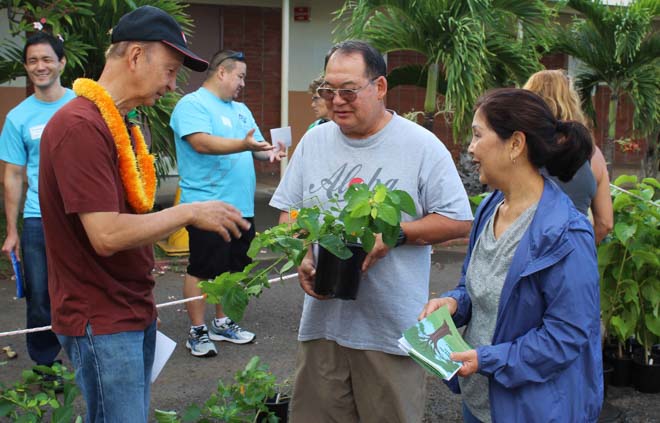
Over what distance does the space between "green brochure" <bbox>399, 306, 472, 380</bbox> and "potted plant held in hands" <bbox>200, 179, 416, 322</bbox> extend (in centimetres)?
45

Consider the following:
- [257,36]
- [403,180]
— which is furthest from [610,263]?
[257,36]

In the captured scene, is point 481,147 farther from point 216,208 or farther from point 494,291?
point 216,208

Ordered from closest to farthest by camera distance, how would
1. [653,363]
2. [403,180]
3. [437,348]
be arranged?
[437,348] < [403,180] < [653,363]

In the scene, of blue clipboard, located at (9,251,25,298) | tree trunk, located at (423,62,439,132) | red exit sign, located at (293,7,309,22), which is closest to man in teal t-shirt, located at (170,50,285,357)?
blue clipboard, located at (9,251,25,298)

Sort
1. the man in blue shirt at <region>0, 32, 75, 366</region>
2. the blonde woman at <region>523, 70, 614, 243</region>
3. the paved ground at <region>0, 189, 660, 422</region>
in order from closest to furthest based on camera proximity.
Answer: the blonde woman at <region>523, 70, 614, 243</region> < the man in blue shirt at <region>0, 32, 75, 366</region> < the paved ground at <region>0, 189, 660, 422</region>

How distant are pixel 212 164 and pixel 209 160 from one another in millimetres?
36

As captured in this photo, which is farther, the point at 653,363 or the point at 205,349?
the point at 205,349

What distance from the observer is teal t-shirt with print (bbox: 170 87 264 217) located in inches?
224

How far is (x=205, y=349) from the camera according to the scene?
5.86m

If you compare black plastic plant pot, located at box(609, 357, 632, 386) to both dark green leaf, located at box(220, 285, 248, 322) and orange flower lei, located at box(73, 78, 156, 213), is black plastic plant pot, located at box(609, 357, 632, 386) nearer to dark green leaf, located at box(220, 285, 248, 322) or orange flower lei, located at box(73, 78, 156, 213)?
dark green leaf, located at box(220, 285, 248, 322)

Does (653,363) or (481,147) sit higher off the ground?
(481,147)

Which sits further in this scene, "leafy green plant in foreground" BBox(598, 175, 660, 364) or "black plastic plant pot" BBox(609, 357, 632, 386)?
"black plastic plant pot" BBox(609, 357, 632, 386)

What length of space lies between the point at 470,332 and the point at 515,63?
761 cm

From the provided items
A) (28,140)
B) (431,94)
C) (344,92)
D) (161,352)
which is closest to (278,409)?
(161,352)
